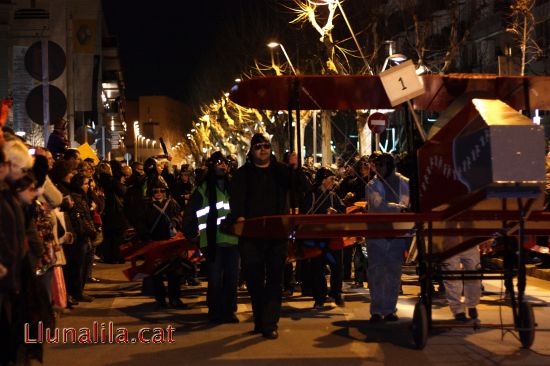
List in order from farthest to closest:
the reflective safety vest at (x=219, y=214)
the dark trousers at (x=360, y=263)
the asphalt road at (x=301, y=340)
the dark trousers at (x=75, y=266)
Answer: the dark trousers at (x=360, y=263), the dark trousers at (x=75, y=266), the reflective safety vest at (x=219, y=214), the asphalt road at (x=301, y=340)

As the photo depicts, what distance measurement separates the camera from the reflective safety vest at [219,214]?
11.9 m

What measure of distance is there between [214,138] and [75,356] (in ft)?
291

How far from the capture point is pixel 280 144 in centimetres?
6034

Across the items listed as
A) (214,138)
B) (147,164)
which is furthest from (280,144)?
(147,164)

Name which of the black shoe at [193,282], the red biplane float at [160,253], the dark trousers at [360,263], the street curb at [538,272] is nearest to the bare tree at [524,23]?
the street curb at [538,272]

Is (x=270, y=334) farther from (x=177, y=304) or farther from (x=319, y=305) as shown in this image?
(x=177, y=304)

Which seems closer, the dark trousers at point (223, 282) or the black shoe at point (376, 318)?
the black shoe at point (376, 318)

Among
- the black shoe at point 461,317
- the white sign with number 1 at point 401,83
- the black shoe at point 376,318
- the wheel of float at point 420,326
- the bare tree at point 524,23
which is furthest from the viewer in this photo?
the bare tree at point 524,23

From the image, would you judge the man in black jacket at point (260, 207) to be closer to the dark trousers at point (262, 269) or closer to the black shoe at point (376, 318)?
the dark trousers at point (262, 269)

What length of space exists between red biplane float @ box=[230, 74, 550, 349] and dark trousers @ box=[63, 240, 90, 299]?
139 inches

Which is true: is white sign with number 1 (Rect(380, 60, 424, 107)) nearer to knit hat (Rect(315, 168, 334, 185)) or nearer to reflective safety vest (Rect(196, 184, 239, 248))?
reflective safety vest (Rect(196, 184, 239, 248))

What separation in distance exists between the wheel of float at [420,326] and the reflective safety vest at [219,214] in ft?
9.68

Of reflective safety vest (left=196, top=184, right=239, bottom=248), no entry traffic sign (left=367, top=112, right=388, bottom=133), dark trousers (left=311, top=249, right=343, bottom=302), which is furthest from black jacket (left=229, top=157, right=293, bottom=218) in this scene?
no entry traffic sign (left=367, top=112, right=388, bottom=133)

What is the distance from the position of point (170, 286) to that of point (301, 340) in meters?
3.59
